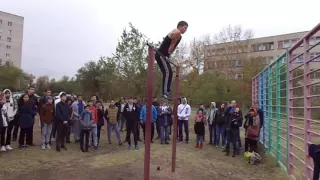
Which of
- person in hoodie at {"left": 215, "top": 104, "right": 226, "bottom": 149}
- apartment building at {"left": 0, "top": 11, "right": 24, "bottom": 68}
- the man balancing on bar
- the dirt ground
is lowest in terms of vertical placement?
the dirt ground

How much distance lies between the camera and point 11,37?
234 ft

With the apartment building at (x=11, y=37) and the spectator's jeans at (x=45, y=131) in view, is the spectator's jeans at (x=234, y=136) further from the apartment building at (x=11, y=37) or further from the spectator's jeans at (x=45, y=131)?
the apartment building at (x=11, y=37)

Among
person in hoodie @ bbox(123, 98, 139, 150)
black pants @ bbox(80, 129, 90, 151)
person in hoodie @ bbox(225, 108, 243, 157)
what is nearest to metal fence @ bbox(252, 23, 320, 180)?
person in hoodie @ bbox(225, 108, 243, 157)

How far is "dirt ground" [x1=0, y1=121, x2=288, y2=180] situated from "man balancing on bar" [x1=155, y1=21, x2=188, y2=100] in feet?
7.34

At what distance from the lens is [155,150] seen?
32.3 ft

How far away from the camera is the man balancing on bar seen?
17.2 ft

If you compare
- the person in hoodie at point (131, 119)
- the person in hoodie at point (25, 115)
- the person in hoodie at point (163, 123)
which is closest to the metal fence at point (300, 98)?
the person in hoodie at point (163, 123)

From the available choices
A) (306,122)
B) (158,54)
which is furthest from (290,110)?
(158,54)

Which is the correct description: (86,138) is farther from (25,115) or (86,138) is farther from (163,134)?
(163,134)

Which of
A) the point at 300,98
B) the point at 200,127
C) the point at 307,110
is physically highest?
the point at 300,98

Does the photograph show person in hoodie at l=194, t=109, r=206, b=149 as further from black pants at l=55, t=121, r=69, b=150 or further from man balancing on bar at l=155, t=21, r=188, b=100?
man balancing on bar at l=155, t=21, r=188, b=100

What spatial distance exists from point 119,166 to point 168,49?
3.52m

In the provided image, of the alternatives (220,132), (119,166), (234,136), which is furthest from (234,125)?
(119,166)

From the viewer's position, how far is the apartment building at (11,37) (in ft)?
228
